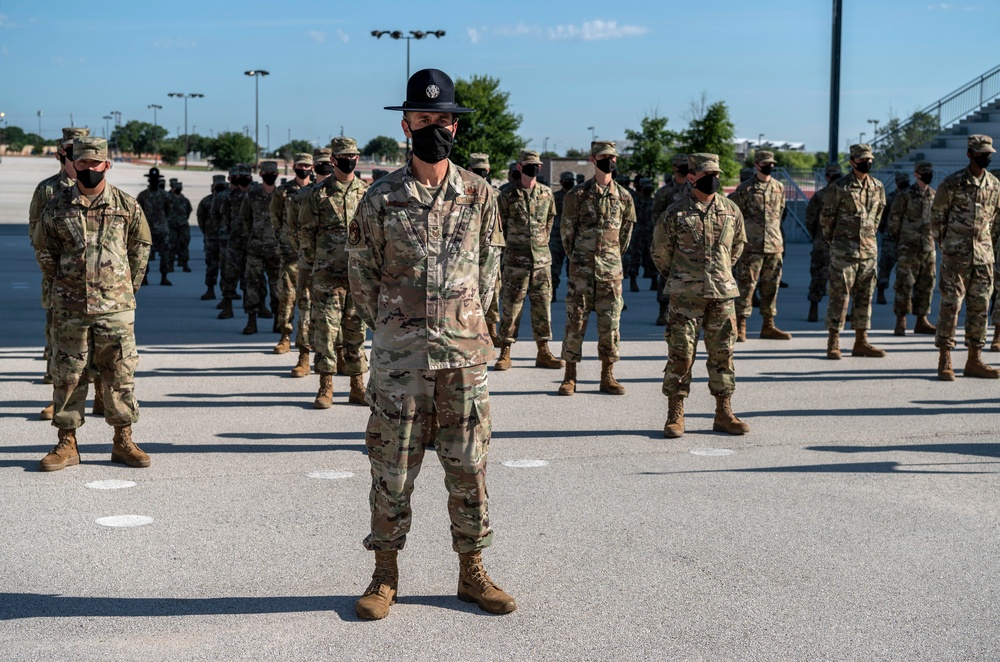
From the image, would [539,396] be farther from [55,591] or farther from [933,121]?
[933,121]

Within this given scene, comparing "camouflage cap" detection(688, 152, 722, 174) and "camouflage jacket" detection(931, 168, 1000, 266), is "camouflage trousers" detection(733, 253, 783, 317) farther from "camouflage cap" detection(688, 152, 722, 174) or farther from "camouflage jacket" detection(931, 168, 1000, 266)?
"camouflage cap" detection(688, 152, 722, 174)

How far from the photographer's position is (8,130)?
559ft

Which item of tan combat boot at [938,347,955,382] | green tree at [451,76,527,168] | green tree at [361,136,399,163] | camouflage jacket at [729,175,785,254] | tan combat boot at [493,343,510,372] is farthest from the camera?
green tree at [361,136,399,163]

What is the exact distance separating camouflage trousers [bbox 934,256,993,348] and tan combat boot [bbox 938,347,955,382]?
0.13 metres

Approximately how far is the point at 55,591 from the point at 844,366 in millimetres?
9127

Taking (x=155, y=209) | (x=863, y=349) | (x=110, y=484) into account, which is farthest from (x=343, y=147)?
(x=155, y=209)

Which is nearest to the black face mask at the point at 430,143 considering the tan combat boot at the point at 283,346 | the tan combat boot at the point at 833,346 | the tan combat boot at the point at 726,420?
the tan combat boot at the point at 726,420

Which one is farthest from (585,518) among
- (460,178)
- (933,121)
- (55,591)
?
(933,121)

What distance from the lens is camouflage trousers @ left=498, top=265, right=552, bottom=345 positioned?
12.0m

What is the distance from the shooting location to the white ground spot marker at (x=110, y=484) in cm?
718

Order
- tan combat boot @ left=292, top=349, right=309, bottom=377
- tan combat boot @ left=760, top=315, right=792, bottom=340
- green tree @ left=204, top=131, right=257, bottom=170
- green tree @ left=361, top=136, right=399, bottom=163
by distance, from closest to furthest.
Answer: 1. tan combat boot @ left=292, top=349, right=309, bottom=377
2. tan combat boot @ left=760, top=315, right=792, bottom=340
3. green tree @ left=204, top=131, right=257, bottom=170
4. green tree @ left=361, top=136, right=399, bottom=163

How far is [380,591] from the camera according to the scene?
5117mm

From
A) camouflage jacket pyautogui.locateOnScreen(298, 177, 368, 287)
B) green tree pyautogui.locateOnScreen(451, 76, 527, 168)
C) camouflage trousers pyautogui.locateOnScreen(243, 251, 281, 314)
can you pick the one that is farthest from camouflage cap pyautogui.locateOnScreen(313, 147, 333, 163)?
green tree pyautogui.locateOnScreen(451, 76, 527, 168)

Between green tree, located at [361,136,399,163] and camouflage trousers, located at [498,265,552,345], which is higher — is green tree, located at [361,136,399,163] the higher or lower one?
the higher one
